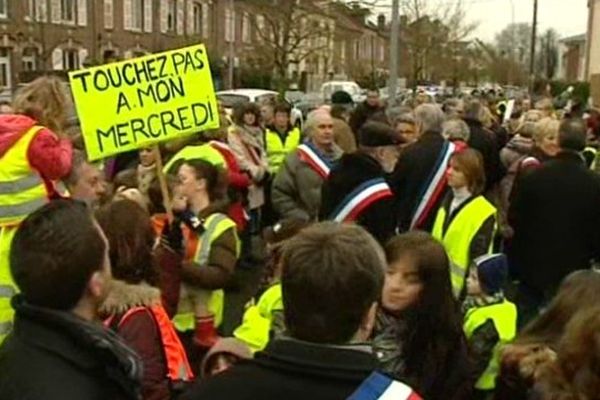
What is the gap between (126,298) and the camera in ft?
11.1

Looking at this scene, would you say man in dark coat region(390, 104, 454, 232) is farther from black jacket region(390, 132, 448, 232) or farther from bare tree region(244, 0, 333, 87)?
bare tree region(244, 0, 333, 87)

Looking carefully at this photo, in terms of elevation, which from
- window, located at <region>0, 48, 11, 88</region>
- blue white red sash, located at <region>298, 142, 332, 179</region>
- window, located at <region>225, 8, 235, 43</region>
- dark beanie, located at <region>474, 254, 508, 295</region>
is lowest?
window, located at <region>0, 48, 11, 88</region>

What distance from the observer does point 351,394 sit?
224 cm

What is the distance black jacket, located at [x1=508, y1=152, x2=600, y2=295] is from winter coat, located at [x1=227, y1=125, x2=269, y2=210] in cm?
377

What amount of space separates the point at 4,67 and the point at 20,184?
38.6m

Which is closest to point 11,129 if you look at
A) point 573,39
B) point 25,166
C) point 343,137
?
point 25,166

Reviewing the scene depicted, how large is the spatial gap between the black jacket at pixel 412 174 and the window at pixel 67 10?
1604 inches

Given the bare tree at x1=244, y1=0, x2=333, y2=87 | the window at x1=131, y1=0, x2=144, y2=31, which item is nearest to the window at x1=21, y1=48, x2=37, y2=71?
the window at x1=131, y1=0, x2=144, y2=31

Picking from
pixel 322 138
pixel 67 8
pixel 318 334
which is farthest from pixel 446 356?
pixel 67 8

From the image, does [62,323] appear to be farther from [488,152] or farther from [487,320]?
[488,152]

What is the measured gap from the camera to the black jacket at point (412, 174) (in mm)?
6996

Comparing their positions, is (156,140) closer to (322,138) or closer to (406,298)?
(322,138)

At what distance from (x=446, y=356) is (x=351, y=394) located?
160 cm

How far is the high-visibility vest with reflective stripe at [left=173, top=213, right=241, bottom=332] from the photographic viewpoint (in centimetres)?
480
